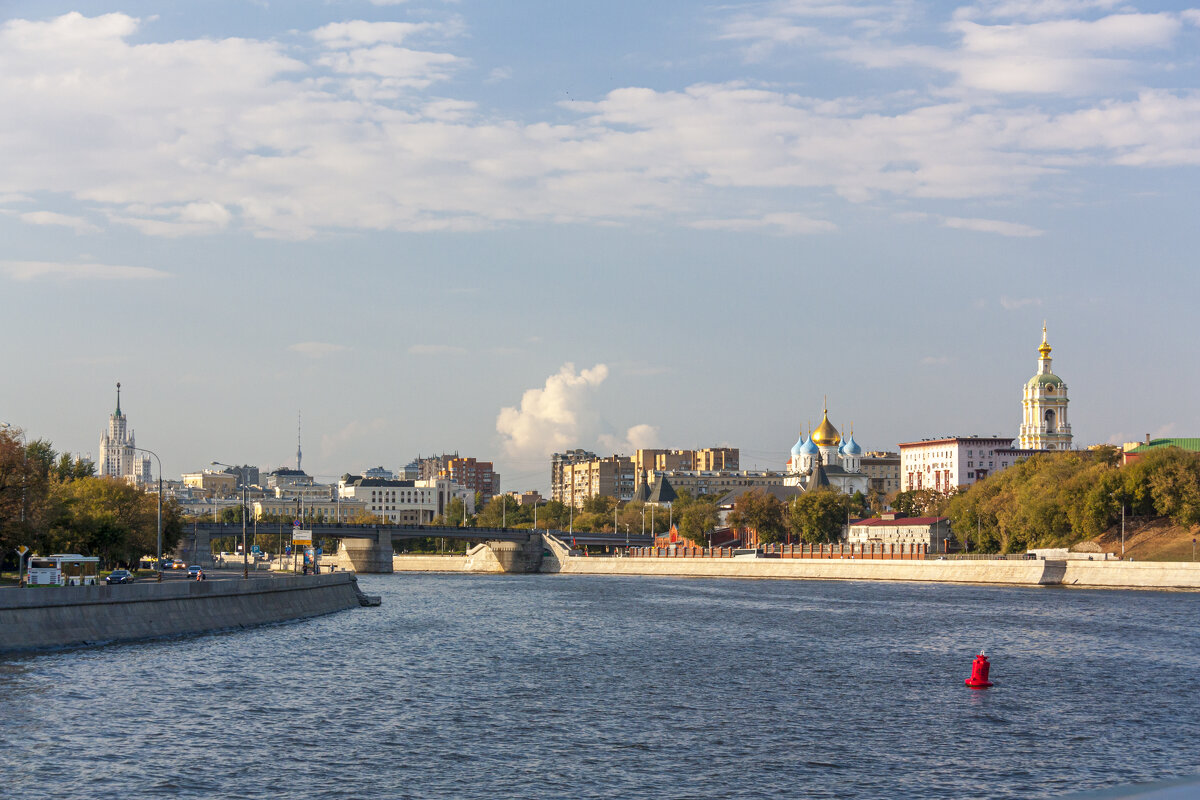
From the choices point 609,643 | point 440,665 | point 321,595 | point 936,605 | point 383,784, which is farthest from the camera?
point 936,605

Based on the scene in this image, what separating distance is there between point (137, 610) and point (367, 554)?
427 ft

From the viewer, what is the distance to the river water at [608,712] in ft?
107

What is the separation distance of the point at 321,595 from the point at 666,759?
56.6m

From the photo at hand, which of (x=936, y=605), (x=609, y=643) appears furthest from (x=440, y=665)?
(x=936, y=605)

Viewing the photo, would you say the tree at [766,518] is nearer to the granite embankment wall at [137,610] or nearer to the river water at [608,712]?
the river water at [608,712]

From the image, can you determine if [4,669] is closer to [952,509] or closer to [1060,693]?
[1060,693]

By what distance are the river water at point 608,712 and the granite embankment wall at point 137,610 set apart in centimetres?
97

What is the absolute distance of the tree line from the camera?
7206 centimetres

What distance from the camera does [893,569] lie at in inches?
5468

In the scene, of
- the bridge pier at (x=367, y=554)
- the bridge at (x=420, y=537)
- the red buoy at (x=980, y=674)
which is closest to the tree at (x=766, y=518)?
the bridge at (x=420, y=537)

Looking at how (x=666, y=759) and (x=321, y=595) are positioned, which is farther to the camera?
(x=321, y=595)

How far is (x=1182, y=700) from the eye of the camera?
45.9 metres

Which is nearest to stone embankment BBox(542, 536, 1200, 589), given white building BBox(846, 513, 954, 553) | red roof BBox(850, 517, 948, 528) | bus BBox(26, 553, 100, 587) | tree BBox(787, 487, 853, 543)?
white building BBox(846, 513, 954, 553)

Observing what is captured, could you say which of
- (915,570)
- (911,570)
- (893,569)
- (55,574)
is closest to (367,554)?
(893,569)
